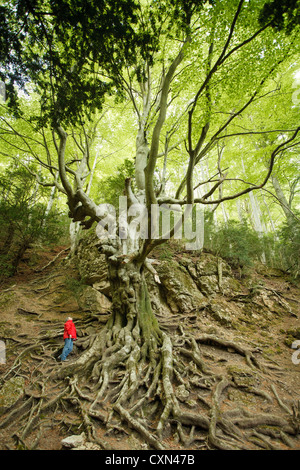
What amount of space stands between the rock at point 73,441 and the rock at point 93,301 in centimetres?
485

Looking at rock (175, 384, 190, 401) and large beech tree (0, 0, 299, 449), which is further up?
large beech tree (0, 0, 299, 449)

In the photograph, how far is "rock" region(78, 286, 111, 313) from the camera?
738cm

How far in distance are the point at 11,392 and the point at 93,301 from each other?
13.4ft

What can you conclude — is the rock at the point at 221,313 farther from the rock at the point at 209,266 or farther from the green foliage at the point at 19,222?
the green foliage at the point at 19,222

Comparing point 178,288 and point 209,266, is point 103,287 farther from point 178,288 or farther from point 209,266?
point 209,266

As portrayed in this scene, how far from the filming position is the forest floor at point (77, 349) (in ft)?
8.96

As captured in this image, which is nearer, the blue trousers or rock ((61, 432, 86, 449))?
rock ((61, 432, 86, 449))

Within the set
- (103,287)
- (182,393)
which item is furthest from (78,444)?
(103,287)

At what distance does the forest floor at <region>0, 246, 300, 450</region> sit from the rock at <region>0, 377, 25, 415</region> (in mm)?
40

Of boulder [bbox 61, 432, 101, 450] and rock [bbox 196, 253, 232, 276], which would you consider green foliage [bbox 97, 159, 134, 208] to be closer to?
rock [bbox 196, 253, 232, 276]

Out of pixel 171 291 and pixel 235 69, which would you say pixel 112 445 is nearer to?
pixel 171 291

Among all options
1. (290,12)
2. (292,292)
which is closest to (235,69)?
(290,12)

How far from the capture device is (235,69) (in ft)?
12.7

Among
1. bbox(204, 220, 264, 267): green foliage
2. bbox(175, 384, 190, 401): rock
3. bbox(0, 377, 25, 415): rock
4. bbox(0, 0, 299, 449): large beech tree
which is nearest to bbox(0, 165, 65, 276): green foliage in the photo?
bbox(0, 0, 299, 449): large beech tree
